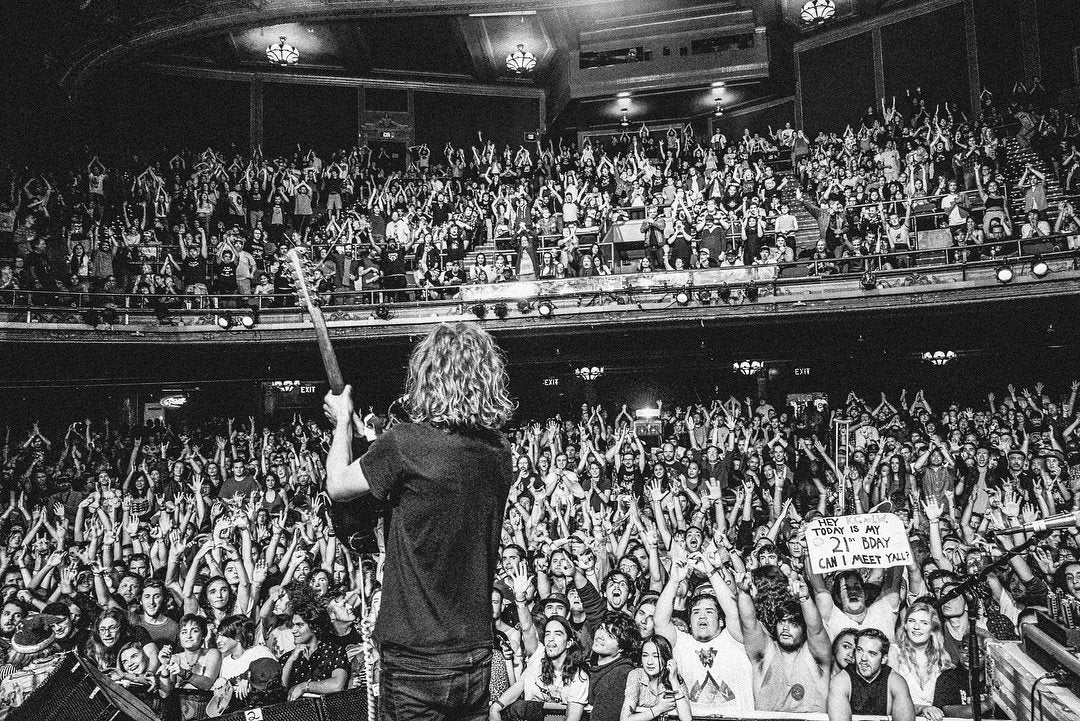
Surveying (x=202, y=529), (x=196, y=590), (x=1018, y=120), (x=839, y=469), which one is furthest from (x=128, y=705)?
(x=1018, y=120)

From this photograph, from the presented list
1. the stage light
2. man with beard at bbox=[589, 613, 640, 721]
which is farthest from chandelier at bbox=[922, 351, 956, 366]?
man with beard at bbox=[589, 613, 640, 721]

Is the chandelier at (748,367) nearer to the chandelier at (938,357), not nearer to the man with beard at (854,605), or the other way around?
the chandelier at (938,357)

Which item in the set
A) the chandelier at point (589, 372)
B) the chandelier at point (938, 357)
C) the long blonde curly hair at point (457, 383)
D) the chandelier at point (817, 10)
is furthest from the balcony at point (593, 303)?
the long blonde curly hair at point (457, 383)

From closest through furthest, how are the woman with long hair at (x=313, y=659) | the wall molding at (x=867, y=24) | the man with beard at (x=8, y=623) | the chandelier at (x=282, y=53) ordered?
the woman with long hair at (x=313, y=659) < the man with beard at (x=8, y=623) < the wall molding at (x=867, y=24) < the chandelier at (x=282, y=53)

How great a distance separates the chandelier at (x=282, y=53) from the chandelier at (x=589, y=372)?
378 inches

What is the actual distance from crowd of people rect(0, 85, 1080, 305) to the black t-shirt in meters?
9.53

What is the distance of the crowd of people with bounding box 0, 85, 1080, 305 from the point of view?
11.7m

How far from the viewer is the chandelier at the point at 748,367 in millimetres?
13805

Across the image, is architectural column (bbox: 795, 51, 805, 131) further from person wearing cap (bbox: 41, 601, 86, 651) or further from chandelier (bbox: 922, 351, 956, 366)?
person wearing cap (bbox: 41, 601, 86, 651)

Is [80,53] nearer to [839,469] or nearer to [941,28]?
[839,469]

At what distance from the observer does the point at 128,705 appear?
346 cm

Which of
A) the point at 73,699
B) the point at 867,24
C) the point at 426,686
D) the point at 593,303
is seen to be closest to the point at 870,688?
the point at 426,686

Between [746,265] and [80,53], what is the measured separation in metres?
12.4

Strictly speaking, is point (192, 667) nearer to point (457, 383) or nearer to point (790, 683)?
point (790, 683)
